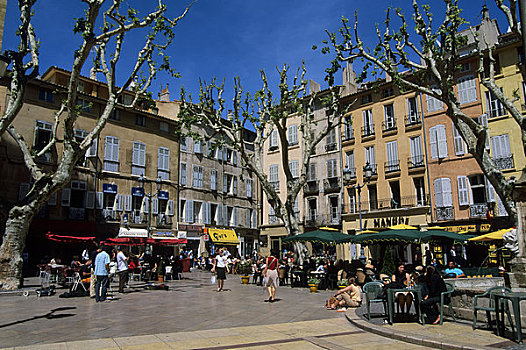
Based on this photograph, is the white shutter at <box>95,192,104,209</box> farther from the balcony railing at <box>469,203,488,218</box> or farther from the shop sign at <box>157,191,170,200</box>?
the balcony railing at <box>469,203,488,218</box>


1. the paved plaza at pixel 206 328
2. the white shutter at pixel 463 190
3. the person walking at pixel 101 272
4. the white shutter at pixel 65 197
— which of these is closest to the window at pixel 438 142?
the white shutter at pixel 463 190

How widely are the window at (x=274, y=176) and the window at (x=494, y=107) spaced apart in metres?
18.0

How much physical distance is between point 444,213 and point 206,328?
879 inches

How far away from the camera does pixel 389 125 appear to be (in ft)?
101

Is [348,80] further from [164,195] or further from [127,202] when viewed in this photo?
[127,202]

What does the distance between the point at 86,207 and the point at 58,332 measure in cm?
2179

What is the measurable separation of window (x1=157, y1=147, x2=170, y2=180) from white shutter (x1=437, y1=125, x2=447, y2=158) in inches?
784

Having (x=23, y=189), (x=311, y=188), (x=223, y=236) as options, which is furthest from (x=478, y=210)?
(x=23, y=189)

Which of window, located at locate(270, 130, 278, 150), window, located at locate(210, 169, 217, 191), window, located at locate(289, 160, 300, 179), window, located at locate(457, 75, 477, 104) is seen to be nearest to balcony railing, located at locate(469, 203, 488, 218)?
window, located at locate(457, 75, 477, 104)

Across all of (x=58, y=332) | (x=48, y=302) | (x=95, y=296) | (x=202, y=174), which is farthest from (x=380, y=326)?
(x=202, y=174)

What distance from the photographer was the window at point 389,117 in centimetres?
3061

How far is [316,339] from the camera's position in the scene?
6.71m

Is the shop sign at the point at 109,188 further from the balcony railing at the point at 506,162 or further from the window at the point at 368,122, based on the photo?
the balcony railing at the point at 506,162

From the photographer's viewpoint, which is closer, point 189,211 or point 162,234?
point 162,234
